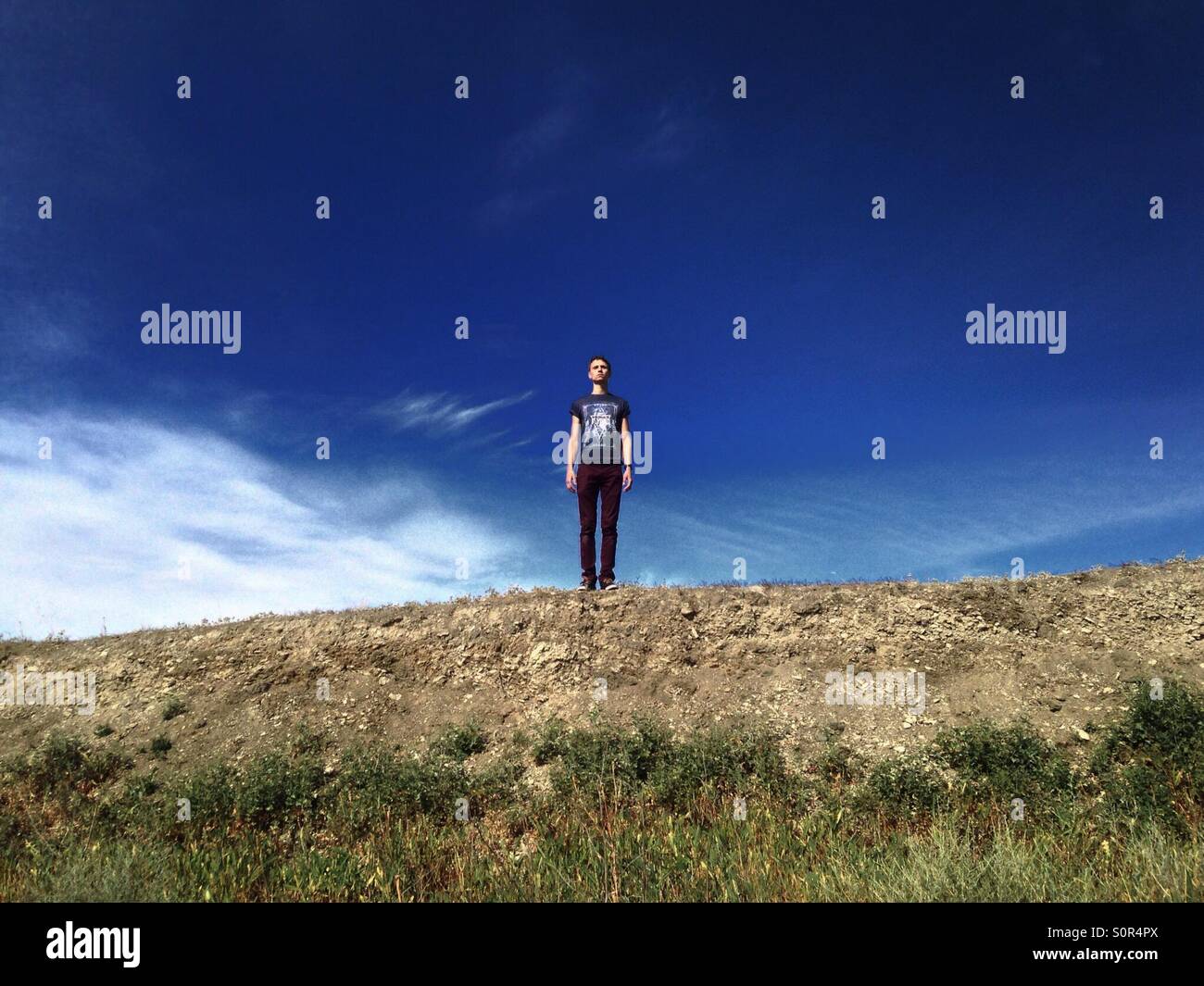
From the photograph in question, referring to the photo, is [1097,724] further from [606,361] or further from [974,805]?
[606,361]

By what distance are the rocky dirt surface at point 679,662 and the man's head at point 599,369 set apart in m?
3.88

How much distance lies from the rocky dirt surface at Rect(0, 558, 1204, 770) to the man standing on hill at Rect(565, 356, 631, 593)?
1733 millimetres

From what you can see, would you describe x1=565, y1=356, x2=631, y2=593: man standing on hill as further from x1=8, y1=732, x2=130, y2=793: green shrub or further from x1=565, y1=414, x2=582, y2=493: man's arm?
x1=8, y1=732, x2=130, y2=793: green shrub

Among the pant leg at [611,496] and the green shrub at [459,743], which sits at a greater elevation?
the pant leg at [611,496]

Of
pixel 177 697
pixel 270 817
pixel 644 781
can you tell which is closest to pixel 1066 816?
pixel 644 781

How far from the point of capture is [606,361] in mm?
12820

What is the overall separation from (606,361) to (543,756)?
21.6 ft

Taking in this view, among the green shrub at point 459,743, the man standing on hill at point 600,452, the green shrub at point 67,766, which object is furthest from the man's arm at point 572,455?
the green shrub at point 67,766

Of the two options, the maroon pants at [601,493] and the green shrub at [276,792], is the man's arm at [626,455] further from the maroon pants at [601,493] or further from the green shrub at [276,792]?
the green shrub at [276,792]

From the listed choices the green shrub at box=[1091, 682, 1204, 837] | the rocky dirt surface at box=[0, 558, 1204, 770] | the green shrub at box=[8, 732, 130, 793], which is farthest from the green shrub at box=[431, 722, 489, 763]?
the green shrub at box=[1091, 682, 1204, 837]

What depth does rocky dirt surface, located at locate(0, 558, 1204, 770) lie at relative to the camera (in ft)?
37.1

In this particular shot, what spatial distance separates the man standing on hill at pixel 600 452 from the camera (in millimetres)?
12398
